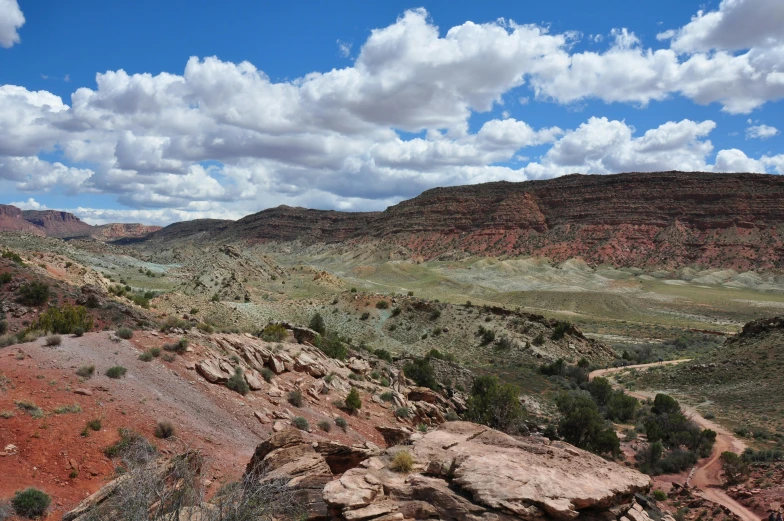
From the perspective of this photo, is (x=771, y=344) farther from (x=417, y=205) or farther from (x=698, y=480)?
(x=417, y=205)

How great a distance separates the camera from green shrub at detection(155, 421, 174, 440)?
13.0 meters

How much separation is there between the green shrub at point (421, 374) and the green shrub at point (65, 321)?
50.2ft

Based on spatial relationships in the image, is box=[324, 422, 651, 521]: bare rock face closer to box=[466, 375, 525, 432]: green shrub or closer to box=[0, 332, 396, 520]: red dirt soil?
box=[0, 332, 396, 520]: red dirt soil

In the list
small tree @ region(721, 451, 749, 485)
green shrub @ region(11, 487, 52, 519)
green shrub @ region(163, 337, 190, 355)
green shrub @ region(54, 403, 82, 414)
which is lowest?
Result: small tree @ region(721, 451, 749, 485)

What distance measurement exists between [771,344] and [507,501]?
42636 millimetres

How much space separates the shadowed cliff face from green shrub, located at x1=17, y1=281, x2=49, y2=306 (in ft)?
399

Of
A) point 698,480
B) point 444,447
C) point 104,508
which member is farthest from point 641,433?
point 104,508

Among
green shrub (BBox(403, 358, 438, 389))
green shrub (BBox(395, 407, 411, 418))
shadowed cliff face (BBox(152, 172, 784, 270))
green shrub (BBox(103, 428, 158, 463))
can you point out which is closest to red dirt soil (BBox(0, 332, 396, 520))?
green shrub (BBox(103, 428, 158, 463))

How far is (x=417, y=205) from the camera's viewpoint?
570 feet

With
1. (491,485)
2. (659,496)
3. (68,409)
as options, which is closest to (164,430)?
(68,409)

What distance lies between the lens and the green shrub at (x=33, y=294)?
25.2m

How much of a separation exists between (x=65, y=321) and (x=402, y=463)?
59.2 ft

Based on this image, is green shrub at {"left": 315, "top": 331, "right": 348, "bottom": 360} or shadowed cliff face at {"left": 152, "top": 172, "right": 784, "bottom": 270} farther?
shadowed cliff face at {"left": 152, "top": 172, "right": 784, "bottom": 270}

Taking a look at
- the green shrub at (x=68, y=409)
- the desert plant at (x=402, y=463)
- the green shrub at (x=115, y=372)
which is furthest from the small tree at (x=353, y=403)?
the desert plant at (x=402, y=463)
